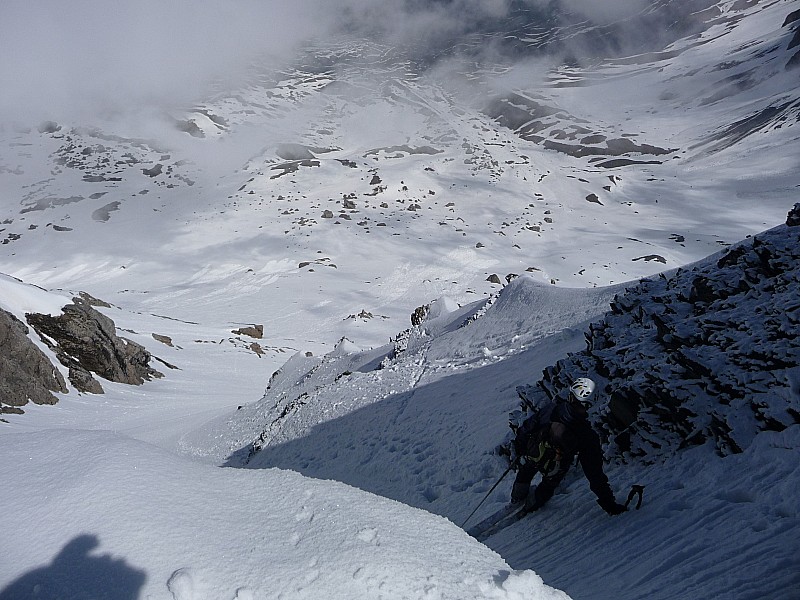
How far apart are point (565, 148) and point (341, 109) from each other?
62.4 m

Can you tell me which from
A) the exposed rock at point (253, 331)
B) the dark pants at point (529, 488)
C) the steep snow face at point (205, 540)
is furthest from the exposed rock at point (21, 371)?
the dark pants at point (529, 488)

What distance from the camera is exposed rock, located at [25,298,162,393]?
23312 millimetres

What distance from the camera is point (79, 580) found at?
265 centimetres

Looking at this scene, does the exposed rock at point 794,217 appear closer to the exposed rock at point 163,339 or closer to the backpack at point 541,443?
the backpack at point 541,443

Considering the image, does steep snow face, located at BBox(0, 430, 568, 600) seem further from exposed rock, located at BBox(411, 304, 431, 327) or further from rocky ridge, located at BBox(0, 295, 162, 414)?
exposed rock, located at BBox(411, 304, 431, 327)

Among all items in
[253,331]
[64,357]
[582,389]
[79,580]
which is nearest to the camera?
[79,580]

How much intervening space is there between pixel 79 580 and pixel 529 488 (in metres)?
5.16

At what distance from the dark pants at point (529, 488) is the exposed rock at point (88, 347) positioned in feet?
75.6

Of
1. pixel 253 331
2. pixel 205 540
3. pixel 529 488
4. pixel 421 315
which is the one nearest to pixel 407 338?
pixel 421 315

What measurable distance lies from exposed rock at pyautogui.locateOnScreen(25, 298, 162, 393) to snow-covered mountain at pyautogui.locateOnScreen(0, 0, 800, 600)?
0.70m

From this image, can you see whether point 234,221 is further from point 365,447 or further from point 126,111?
point 126,111

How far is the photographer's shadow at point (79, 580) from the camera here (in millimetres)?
2590

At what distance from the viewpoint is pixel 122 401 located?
921 inches

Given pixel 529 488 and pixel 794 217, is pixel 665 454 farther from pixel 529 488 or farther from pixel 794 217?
pixel 794 217
